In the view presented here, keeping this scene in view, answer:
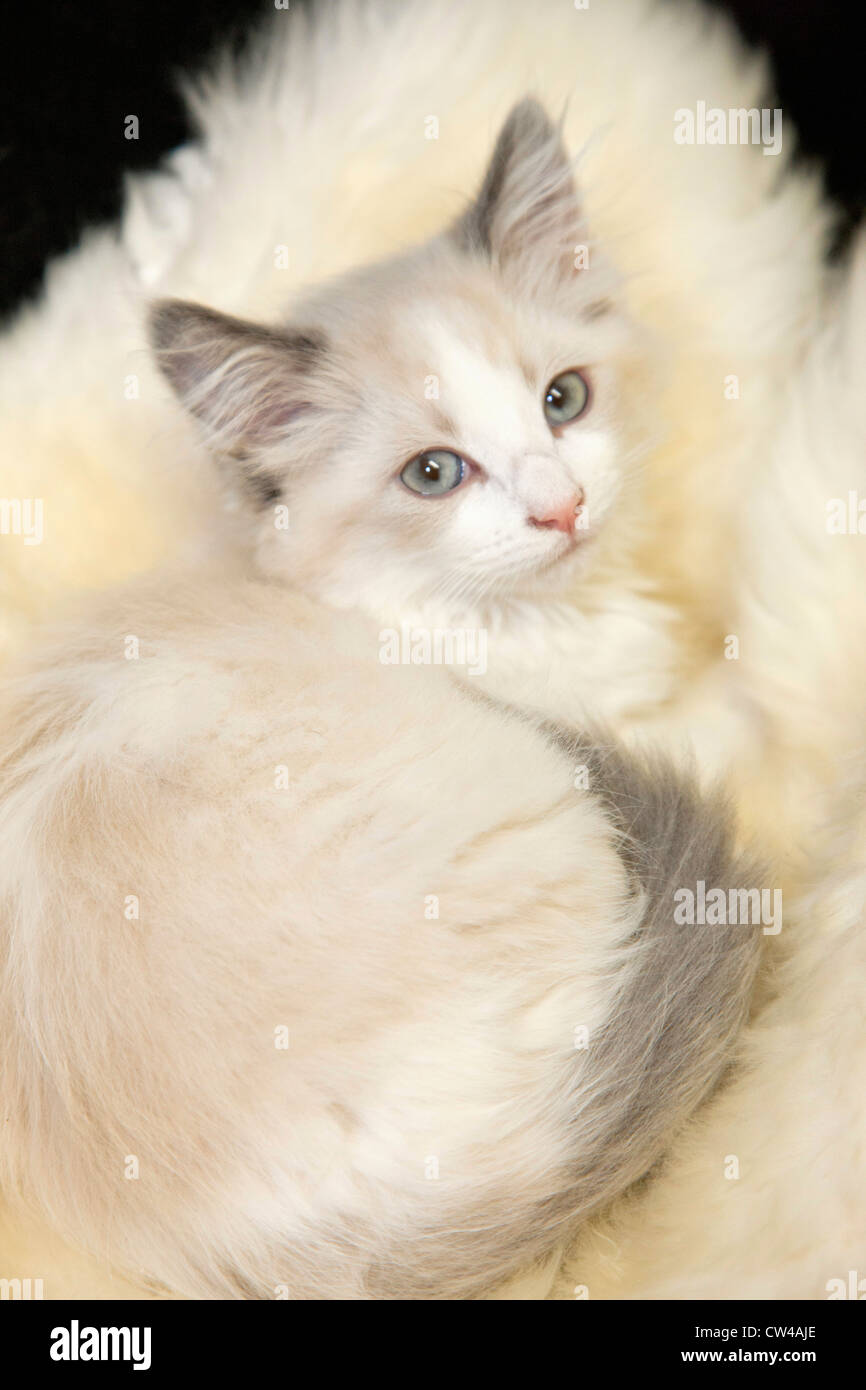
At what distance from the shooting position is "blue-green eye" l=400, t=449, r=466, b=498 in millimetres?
1380

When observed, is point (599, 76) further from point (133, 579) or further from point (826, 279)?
point (133, 579)

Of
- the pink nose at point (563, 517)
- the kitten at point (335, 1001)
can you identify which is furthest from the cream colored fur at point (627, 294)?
the kitten at point (335, 1001)

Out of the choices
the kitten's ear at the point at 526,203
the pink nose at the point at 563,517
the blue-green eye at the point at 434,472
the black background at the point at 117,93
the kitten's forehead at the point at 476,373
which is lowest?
the pink nose at the point at 563,517

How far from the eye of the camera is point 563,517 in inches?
52.9

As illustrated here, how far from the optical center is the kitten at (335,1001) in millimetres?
1003

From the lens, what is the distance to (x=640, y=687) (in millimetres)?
1592

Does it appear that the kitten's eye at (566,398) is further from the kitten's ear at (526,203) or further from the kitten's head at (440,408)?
the kitten's ear at (526,203)

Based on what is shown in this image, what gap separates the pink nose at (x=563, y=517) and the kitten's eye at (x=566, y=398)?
0.44ft

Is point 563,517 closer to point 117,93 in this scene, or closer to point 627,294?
point 627,294

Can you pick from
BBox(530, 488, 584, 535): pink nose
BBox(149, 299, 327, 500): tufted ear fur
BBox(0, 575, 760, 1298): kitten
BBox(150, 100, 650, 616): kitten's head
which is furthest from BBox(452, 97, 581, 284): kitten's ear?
BBox(0, 575, 760, 1298): kitten

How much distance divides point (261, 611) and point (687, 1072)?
0.68 m

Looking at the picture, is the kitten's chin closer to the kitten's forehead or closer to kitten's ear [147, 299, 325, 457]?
the kitten's forehead

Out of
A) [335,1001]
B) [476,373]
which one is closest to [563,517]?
[476,373]
